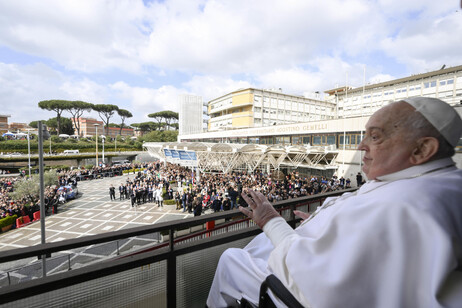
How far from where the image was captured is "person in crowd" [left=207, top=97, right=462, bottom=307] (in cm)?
75

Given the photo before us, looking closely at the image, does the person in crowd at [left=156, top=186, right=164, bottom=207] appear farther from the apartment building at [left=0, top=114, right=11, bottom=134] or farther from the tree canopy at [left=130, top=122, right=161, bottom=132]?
the apartment building at [left=0, top=114, right=11, bottom=134]

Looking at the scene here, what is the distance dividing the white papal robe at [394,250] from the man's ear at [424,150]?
1.6 inches

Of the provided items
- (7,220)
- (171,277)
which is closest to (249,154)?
(7,220)

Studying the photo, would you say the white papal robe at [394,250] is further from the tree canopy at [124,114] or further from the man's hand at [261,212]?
the tree canopy at [124,114]

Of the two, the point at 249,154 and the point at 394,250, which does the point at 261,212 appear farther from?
the point at 249,154

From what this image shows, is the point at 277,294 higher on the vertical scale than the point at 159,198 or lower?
higher

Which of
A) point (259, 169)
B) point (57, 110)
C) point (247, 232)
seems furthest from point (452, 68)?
point (57, 110)

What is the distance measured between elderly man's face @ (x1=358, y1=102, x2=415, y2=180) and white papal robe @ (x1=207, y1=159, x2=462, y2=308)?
11 cm

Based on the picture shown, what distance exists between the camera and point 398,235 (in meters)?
0.77

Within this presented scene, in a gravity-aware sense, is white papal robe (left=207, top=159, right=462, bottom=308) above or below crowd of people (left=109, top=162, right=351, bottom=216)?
above

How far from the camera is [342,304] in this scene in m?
0.82

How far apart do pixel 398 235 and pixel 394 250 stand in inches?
2.2

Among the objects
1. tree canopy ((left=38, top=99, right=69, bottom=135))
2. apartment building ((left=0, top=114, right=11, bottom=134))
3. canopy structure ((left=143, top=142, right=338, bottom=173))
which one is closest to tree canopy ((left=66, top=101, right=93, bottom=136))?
tree canopy ((left=38, top=99, right=69, bottom=135))

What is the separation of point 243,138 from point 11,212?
1040 inches
